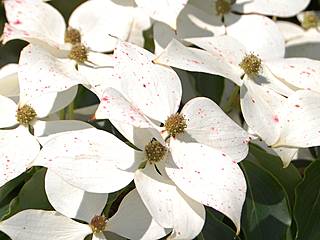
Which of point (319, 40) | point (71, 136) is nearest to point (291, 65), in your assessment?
point (319, 40)

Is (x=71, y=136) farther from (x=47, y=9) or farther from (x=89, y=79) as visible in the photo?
(x=47, y=9)

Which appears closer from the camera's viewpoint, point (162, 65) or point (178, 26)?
point (162, 65)

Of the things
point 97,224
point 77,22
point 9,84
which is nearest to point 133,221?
point 97,224

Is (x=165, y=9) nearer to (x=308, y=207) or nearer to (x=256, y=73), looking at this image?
(x=256, y=73)

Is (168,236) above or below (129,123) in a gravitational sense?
below

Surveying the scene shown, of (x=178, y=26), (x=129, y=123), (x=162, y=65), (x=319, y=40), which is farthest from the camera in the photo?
(x=319, y=40)

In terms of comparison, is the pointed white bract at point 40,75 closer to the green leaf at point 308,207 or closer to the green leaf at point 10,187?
the green leaf at point 10,187
